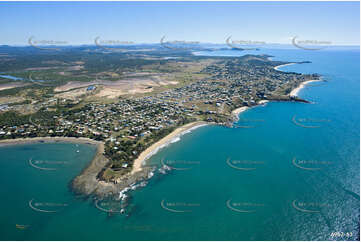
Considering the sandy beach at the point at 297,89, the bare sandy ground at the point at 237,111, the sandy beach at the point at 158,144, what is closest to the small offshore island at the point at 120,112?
the sandy beach at the point at 158,144

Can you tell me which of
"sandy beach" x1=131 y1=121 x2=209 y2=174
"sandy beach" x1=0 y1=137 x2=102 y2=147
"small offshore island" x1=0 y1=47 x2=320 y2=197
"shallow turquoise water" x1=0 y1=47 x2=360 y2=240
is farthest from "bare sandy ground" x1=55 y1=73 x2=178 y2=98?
"shallow turquoise water" x1=0 y1=47 x2=360 y2=240

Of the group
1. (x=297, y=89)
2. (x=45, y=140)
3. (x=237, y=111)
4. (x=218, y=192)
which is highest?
(x=297, y=89)

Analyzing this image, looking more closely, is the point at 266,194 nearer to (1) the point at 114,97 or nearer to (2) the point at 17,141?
(2) the point at 17,141

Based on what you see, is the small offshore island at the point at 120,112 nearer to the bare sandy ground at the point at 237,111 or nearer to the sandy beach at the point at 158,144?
the sandy beach at the point at 158,144

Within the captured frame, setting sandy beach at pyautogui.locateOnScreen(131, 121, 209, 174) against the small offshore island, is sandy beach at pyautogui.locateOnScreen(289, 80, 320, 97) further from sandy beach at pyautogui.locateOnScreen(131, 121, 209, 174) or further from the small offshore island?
sandy beach at pyautogui.locateOnScreen(131, 121, 209, 174)

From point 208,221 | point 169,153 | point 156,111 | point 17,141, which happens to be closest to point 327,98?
point 156,111

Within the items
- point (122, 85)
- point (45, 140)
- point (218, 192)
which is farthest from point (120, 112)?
point (122, 85)

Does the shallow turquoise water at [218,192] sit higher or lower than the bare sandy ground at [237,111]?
lower

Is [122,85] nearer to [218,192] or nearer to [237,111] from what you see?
[237,111]
